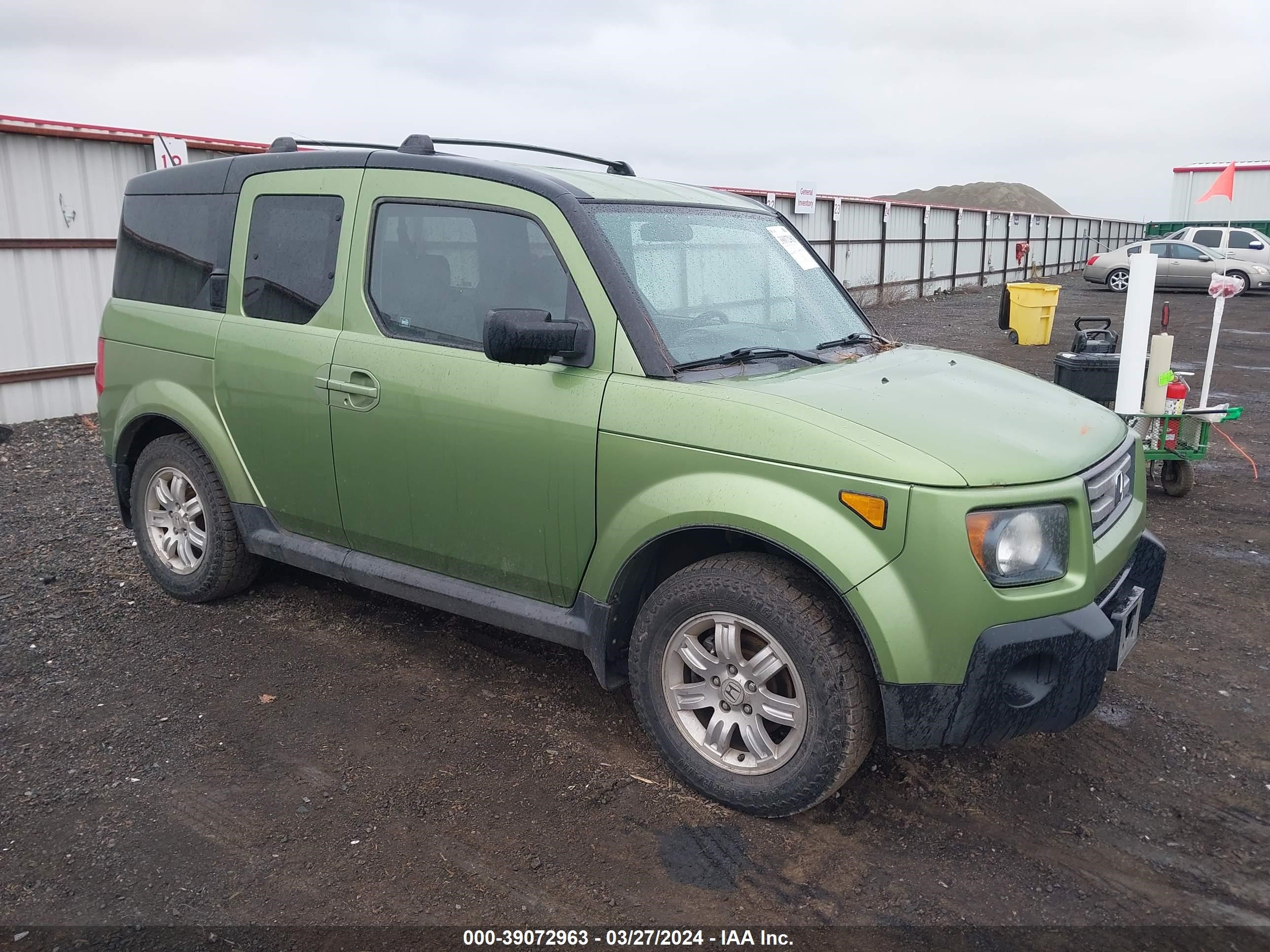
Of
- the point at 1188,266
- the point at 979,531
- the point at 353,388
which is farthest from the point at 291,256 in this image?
the point at 1188,266

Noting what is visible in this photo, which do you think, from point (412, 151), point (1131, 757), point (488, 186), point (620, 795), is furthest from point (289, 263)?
point (1131, 757)

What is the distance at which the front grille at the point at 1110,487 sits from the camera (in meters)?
3.20

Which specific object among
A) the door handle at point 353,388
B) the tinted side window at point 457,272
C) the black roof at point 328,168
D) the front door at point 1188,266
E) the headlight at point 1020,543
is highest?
the black roof at point 328,168

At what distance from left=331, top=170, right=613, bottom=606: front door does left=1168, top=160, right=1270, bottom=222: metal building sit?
1864 inches

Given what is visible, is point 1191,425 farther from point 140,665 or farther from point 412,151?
point 140,665

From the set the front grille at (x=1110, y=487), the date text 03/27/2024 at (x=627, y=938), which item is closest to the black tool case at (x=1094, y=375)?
the front grille at (x=1110, y=487)

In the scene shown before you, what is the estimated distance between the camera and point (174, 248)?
4.80m

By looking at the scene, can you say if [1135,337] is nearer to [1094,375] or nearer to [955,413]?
[1094,375]

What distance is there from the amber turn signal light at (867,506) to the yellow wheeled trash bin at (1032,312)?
1490cm

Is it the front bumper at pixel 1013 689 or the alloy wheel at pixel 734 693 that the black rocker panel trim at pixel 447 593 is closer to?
the alloy wheel at pixel 734 693

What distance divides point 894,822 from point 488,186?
265cm

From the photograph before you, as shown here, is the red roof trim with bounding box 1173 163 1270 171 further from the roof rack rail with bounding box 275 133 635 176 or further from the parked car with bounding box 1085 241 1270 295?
the roof rack rail with bounding box 275 133 635 176

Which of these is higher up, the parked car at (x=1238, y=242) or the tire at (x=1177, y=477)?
the parked car at (x=1238, y=242)

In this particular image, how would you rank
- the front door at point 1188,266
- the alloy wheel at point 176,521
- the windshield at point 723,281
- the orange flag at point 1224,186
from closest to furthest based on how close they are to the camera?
the windshield at point 723,281 < the alloy wheel at point 176,521 < the orange flag at point 1224,186 < the front door at point 1188,266
